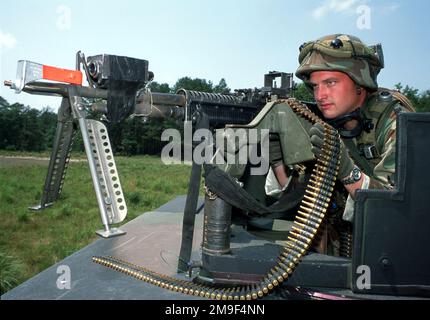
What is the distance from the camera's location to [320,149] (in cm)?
264

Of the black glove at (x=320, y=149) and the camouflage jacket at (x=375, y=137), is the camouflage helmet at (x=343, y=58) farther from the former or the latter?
the black glove at (x=320, y=149)

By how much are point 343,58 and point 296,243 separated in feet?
5.35

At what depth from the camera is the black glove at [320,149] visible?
8.54ft

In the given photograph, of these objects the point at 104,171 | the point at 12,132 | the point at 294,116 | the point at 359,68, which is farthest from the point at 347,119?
the point at 12,132

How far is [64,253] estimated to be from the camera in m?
6.31

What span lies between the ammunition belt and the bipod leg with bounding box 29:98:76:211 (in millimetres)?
1206

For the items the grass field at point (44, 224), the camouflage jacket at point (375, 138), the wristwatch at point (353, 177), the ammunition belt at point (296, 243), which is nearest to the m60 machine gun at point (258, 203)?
the ammunition belt at point (296, 243)

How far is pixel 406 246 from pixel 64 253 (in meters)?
5.51

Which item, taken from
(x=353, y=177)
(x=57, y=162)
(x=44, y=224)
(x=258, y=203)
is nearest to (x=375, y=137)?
(x=353, y=177)

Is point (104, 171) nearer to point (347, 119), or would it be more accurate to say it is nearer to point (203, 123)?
point (203, 123)

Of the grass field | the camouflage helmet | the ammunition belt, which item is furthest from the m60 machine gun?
the grass field

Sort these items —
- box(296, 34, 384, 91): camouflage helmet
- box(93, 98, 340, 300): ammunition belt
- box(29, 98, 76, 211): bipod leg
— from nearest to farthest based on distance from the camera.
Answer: box(93, 98, 340, 300): ammunition belt
box(296, 34, 384, 91): camouflage helmet
box(29, 98, 76, 211): bipod leg

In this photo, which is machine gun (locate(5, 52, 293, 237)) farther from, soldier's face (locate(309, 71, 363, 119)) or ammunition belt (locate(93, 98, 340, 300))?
soldier's face (locate(309, 71, 363, 119))

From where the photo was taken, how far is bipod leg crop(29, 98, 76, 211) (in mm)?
3520
